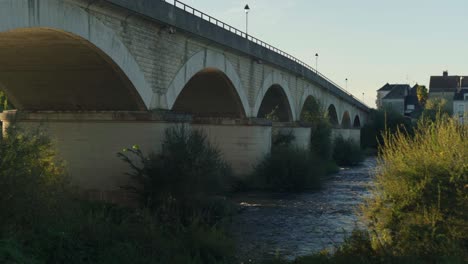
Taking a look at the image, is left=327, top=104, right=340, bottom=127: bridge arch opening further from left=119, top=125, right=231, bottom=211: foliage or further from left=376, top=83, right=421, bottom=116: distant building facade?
left=376, top=83, right=421, bottom=116: distant building facade

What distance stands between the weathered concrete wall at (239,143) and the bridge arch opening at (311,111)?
11.0m

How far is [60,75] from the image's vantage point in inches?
621

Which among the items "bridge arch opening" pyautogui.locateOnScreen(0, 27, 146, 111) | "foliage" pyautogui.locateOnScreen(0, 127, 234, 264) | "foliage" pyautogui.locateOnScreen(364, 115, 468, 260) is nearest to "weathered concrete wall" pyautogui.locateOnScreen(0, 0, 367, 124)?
"bridge arch opening" pyautogui.locateOnScreen(0, 27, 146, 111)

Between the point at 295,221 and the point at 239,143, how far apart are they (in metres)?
9.55

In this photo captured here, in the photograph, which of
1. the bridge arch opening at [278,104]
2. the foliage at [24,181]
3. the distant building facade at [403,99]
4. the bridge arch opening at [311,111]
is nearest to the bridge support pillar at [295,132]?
the bridge arch opening at [278,104]

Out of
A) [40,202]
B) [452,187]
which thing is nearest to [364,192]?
[452,187]

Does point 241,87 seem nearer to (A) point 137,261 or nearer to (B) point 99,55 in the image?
(B) point 99,55

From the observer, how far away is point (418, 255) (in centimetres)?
917

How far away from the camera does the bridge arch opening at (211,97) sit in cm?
2300

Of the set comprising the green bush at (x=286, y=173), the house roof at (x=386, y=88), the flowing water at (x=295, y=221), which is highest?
the house roof at (x=386, y=88)

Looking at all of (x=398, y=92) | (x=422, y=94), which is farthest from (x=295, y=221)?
(x=398, y=92)

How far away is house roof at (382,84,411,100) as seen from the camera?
97062mm

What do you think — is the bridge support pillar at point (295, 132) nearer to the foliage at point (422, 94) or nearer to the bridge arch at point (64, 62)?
the bridge arch at point (64, 62)

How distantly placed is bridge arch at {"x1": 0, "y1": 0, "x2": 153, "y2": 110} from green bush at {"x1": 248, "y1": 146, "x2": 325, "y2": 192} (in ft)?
31.9
